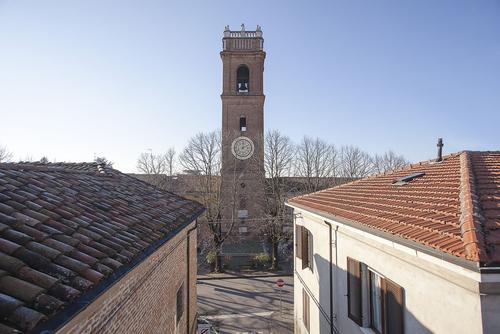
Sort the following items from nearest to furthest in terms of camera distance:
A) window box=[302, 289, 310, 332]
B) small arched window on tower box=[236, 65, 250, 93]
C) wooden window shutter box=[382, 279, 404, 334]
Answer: wooden window shutter box=[382, 279, 404, 334], window box=[302, 289, 310, 332], small arched window on tower box=[236, 65, 250, 93]

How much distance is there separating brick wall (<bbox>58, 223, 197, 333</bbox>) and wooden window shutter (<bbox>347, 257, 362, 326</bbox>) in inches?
135

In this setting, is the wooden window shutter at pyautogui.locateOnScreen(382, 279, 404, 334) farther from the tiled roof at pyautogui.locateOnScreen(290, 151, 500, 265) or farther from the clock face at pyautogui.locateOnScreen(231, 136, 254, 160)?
the clock face at pyautogui.locateOnScreen(231, 136, 254, 160)

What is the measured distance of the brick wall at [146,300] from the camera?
2858mm

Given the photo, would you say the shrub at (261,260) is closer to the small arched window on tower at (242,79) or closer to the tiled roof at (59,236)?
the small arched window on tower at (242,79)

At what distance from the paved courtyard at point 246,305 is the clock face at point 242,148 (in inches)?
408

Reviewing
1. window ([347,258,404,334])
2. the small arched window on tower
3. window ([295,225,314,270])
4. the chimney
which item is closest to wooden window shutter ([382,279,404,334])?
window ([347,258,404,334])

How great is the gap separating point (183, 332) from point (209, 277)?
13.5 m

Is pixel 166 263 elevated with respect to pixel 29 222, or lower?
lower

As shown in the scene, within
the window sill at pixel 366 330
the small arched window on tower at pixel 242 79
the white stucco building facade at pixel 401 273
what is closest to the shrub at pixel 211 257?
the white stucco building facade at pixel 401 273

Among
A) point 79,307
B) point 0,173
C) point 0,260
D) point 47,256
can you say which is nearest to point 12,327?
point 79,307

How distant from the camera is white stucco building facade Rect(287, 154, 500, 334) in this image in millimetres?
2648

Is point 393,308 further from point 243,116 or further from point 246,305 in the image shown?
point 243,116

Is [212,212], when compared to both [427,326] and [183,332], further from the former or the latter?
[427,326]

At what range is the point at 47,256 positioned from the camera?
2588 millimetres
